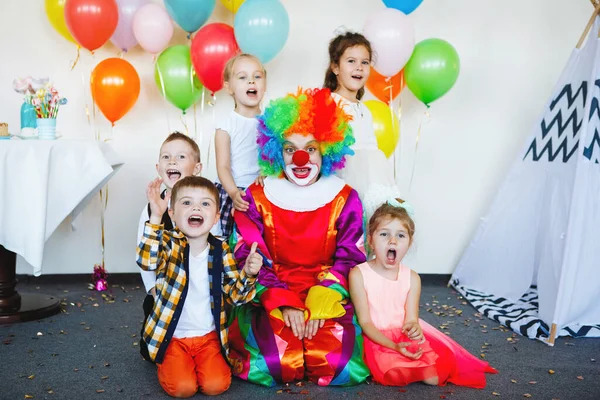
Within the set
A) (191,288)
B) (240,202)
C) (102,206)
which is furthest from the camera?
(102,206)

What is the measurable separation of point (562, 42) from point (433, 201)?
4.62 ft

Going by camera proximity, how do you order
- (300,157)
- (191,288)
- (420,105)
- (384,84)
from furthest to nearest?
(420,105) → (384,84) → (300,157) → (191,288)

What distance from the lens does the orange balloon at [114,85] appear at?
11.7 feet

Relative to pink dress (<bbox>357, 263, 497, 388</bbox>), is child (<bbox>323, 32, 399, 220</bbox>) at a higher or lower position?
higher

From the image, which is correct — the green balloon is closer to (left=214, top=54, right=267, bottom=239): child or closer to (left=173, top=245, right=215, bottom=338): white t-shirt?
(left=214, top=54, right=267, bottom=239): child

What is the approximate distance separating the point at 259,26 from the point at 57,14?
4.06ft

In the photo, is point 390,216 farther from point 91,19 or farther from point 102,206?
point 102,206

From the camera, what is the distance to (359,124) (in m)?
3.01

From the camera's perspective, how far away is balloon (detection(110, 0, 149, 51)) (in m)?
3.66

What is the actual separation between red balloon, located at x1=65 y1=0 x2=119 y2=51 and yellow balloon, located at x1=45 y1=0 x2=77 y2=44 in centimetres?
21

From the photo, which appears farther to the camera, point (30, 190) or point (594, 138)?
point (594, 138)

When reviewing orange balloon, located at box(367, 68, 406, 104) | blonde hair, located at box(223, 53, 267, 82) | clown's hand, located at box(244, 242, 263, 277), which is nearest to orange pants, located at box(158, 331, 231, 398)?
clown's hand, located at box(244, 242, 263, 277)

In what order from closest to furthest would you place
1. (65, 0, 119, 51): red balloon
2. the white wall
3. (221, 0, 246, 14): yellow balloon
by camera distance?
(65, 0, 119, 51): red balloon < (221, 0, 246, 14): yellow balloon < the white wall

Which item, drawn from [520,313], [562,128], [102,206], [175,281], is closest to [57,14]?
[102,206]
